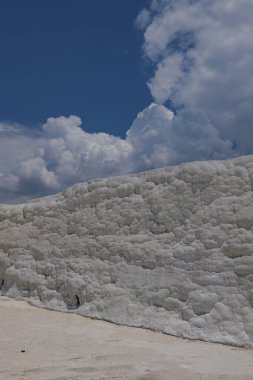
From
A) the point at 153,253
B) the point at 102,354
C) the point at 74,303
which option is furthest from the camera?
the point at 74,303

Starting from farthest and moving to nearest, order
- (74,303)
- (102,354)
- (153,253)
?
(74,303)
(153,253)
(102,354)

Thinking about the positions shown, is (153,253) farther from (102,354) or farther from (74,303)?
(102,354)

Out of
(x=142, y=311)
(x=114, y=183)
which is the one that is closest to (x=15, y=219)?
(x=114, y=183)

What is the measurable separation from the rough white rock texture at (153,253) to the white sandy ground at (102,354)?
1.38 ft

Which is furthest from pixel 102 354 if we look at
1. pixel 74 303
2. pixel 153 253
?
pixel 74 303

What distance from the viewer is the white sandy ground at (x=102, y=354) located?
4.83 m

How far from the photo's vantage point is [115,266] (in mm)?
8086

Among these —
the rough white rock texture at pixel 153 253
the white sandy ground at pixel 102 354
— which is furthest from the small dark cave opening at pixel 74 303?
the white sandy ground at pixel 102 354

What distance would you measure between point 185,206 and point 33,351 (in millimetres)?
3210

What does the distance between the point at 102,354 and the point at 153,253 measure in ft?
7.73

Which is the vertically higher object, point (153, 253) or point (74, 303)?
point (153, 253)

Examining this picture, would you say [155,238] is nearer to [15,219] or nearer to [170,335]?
[170,335]

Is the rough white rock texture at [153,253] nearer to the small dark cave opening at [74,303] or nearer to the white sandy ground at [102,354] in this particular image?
the small dark cave opening at [74,303]

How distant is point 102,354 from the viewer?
5.70 metres
